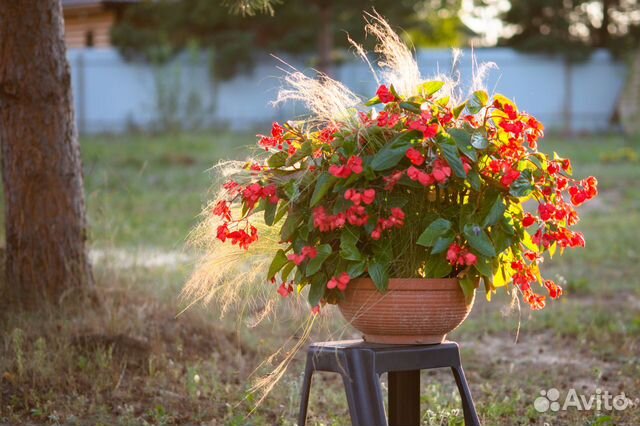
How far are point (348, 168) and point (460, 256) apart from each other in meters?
0.42

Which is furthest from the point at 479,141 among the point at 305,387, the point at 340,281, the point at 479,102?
the point at 305,387

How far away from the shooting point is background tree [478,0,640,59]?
2023 cm

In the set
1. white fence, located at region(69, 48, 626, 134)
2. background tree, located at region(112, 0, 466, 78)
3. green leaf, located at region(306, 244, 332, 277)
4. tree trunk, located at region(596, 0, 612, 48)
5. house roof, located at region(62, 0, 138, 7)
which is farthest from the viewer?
house roof, located at region(62, 0, 138, 7)

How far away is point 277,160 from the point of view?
10.3 ft

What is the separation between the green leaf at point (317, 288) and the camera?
3.00m

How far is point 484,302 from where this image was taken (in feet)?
24.2

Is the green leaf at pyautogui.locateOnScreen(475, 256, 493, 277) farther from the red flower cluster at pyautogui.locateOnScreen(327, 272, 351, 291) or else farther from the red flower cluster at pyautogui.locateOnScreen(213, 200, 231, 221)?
the red flower cluster at pyautogui.locateOnScreen(213, 200, 231, 221)

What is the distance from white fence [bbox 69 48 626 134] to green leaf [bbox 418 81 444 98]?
1558 centimetres

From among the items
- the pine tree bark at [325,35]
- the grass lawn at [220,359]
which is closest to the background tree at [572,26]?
the pine tree bark at [325,35]

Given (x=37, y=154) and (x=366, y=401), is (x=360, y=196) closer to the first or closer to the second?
(x=366, y=401)

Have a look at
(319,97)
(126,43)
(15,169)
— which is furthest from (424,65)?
(319,97)

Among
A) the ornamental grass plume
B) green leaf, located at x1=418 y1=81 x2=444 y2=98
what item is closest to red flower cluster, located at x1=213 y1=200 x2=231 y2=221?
the ornamental grass plume

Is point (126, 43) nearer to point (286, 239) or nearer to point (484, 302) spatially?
point (484, 302)

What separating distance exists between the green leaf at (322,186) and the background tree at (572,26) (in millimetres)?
17971
